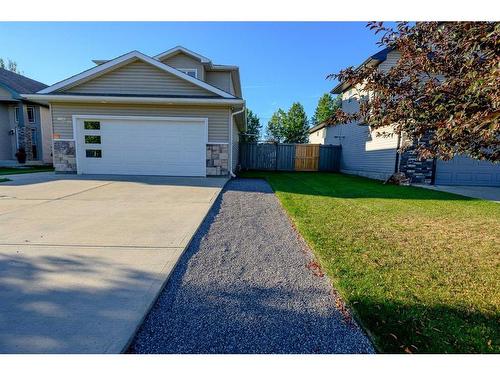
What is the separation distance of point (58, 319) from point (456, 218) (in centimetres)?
Answer: 664

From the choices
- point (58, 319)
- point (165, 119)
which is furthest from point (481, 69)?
point (165, 119)

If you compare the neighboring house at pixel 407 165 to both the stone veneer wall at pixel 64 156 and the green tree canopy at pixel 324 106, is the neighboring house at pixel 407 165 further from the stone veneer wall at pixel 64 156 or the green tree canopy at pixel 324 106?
the green tree canopy at pixel 324 106

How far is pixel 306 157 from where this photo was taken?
733 inches

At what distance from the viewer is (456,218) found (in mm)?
5418

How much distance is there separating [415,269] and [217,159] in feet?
28.6

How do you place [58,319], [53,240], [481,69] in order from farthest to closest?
[53,240]
[481,69]
[58,319]

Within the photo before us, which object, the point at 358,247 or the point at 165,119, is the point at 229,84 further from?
the point at 358,247

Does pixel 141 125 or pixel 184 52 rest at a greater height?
pixel 184 52

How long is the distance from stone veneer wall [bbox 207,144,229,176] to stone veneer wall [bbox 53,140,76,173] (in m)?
5.64

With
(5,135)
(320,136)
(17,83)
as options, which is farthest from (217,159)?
(17,83)

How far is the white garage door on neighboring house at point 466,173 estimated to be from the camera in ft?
35.3

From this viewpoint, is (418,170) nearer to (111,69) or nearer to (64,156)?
(111,69)

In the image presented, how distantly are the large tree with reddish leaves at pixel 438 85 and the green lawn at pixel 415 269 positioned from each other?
134cm

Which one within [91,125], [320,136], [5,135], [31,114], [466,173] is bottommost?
[466,173]
